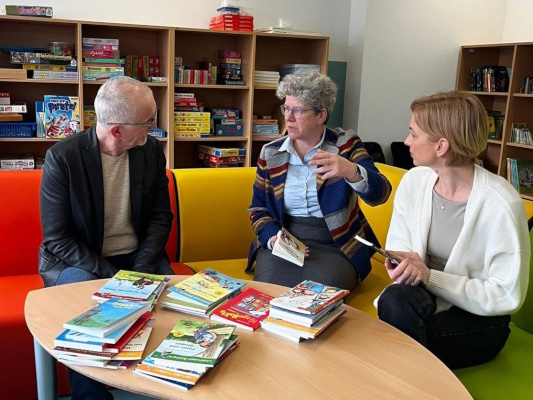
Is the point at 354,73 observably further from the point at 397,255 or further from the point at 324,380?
the point at 324,380

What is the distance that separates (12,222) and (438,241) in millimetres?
1908

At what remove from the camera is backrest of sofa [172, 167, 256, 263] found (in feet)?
9.29

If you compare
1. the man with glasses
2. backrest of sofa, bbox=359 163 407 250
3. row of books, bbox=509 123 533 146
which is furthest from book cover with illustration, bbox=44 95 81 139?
row of books, bbox=509 123 533 146

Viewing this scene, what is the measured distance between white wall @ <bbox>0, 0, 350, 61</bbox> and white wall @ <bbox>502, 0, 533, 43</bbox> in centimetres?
182

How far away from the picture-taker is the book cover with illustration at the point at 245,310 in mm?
1592

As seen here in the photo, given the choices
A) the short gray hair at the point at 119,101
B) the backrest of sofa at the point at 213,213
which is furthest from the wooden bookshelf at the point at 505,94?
the short gray hair at the point at 119,101

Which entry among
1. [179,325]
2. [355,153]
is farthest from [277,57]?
[179,325]

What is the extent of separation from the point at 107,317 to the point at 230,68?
3.64 metres

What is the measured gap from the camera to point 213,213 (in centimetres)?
287

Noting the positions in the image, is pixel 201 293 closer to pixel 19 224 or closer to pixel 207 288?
pixel 207 288

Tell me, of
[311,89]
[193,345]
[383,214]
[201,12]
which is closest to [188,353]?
[193,345]

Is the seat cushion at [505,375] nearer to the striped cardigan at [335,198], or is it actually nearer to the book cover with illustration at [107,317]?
the striped cardigan at [335,198]

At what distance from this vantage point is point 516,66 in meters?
5.16

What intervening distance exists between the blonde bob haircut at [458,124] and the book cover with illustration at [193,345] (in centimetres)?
99
